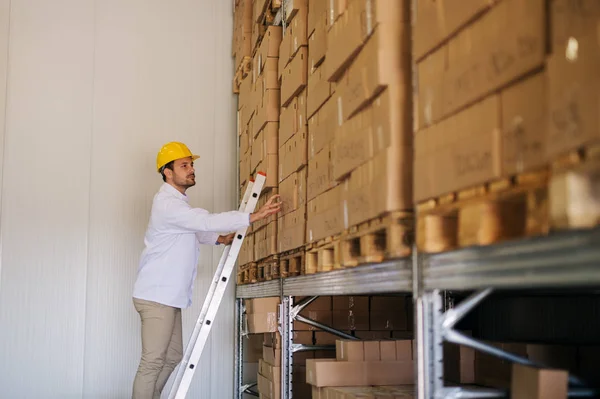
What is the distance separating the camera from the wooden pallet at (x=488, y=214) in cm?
208

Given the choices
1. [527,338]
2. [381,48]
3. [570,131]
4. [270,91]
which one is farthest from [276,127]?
[570,131]

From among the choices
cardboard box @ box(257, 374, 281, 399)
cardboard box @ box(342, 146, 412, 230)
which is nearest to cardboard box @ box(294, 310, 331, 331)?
cardboard box @ box(257, 374, 281, 399)

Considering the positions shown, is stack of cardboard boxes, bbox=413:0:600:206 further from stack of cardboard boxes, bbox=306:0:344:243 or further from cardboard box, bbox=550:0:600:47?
stack of cardboard boxes, bbox=306:0:344:243

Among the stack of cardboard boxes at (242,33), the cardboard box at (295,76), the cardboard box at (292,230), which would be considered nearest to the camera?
Answer: the cardboard box at (292,230)

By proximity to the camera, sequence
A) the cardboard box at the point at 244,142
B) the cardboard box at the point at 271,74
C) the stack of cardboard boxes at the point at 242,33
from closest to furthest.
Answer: the cardboard box at the point at 271,74 < the cardboard box at the point at 244,142 < the stack of cardboard boxes at the point at 242,33

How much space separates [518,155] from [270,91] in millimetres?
4069

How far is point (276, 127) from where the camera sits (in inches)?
236

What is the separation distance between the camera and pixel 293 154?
5.08 m

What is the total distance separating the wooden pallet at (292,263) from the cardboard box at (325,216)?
1.42 ft

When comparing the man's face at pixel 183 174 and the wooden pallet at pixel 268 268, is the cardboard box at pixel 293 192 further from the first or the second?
the man's face at pixel 183 174

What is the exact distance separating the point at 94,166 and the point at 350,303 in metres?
3.52

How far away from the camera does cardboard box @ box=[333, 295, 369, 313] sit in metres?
6.42

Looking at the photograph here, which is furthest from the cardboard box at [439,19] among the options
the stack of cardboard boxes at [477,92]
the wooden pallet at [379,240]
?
the wooden pallet at [379,240]

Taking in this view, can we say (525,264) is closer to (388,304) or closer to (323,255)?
(323,255)
